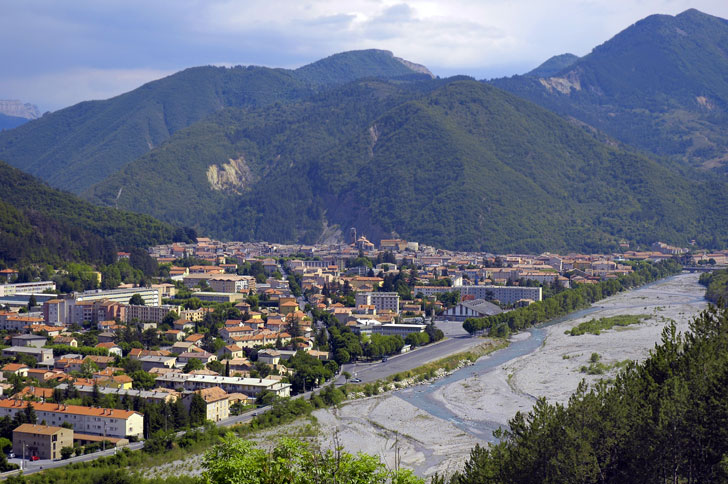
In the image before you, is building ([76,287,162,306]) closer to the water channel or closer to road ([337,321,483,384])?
road ([337,321,483,384])

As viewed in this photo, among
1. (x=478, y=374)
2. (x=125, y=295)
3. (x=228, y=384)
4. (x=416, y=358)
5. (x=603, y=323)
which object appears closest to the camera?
(x=228, y=384)

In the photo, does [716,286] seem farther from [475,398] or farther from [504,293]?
[475,398]

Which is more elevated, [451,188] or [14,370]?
[451,188]

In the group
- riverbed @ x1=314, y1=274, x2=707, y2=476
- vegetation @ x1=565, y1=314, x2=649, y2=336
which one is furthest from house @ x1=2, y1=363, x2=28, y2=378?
vegetation @ x1=565, y1=314, x2=649, y2=336

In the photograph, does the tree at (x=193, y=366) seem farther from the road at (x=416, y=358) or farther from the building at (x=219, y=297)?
the building at (x=219, y=297)

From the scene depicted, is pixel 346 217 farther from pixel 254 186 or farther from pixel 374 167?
pixel 254 186

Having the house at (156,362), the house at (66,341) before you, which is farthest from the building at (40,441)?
the house at (66,341)

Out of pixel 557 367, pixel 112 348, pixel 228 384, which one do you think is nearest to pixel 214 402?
pixel 228 384
